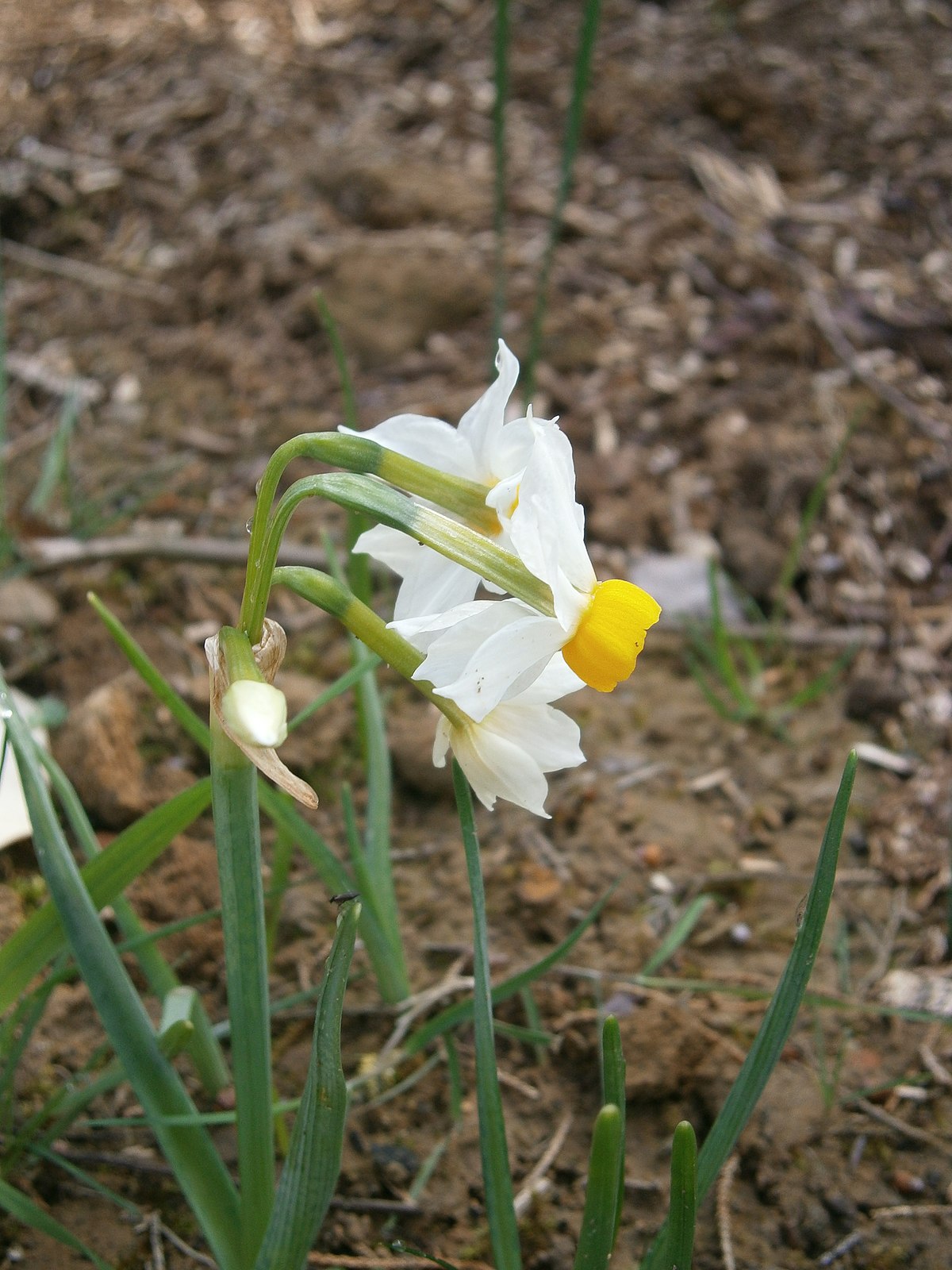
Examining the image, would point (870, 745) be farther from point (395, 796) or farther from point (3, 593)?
point (3, 593)

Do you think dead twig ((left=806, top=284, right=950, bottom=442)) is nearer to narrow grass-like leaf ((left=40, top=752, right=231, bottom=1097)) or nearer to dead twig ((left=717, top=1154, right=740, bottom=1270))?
dead twig ((left=717, top=1154, right=740, bottom=1270))

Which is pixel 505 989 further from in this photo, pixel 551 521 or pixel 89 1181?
pixel 551 521

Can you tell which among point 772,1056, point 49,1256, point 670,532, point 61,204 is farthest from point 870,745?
point 61,204

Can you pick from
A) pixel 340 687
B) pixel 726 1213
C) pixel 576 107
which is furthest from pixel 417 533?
pixel 576 107

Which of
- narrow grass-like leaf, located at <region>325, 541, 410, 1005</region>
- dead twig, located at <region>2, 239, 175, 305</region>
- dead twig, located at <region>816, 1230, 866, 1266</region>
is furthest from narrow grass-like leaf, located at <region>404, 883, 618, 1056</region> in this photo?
dead twig, located at <region>2, 239, 175, 305</region>

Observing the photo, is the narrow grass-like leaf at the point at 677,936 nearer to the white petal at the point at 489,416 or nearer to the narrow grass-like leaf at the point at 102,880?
the narrow grass-like leaf at the point at 102,880

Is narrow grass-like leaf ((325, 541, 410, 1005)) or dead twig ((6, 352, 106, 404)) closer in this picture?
narrow grass-like leaf ((325, 541, 410, 1005))
